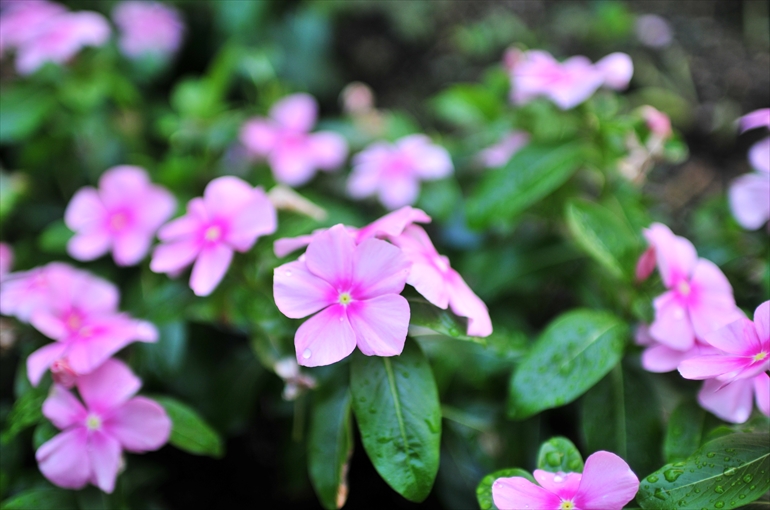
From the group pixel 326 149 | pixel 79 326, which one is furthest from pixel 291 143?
pixel 79 326

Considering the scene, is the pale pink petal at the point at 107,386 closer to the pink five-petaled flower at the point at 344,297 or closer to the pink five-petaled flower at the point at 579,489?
the pink five-petaled flower at the point at 344,297

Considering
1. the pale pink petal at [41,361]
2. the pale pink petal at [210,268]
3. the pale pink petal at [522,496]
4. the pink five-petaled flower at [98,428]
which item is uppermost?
the pale pink petal at [210,268]

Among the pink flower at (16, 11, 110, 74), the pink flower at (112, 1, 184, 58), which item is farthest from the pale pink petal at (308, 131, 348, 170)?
the pink flower at (112, 1, 184, 58)

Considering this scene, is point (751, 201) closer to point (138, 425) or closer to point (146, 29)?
point (138, 425)

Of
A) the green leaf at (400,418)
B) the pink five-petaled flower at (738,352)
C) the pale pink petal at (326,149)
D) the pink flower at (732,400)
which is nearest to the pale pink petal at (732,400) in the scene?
the pink flower at (732,400)

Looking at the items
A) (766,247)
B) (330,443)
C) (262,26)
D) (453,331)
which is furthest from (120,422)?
(262,26)

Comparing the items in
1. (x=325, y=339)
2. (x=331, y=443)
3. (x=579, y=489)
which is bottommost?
A: (x=331, y=443)
